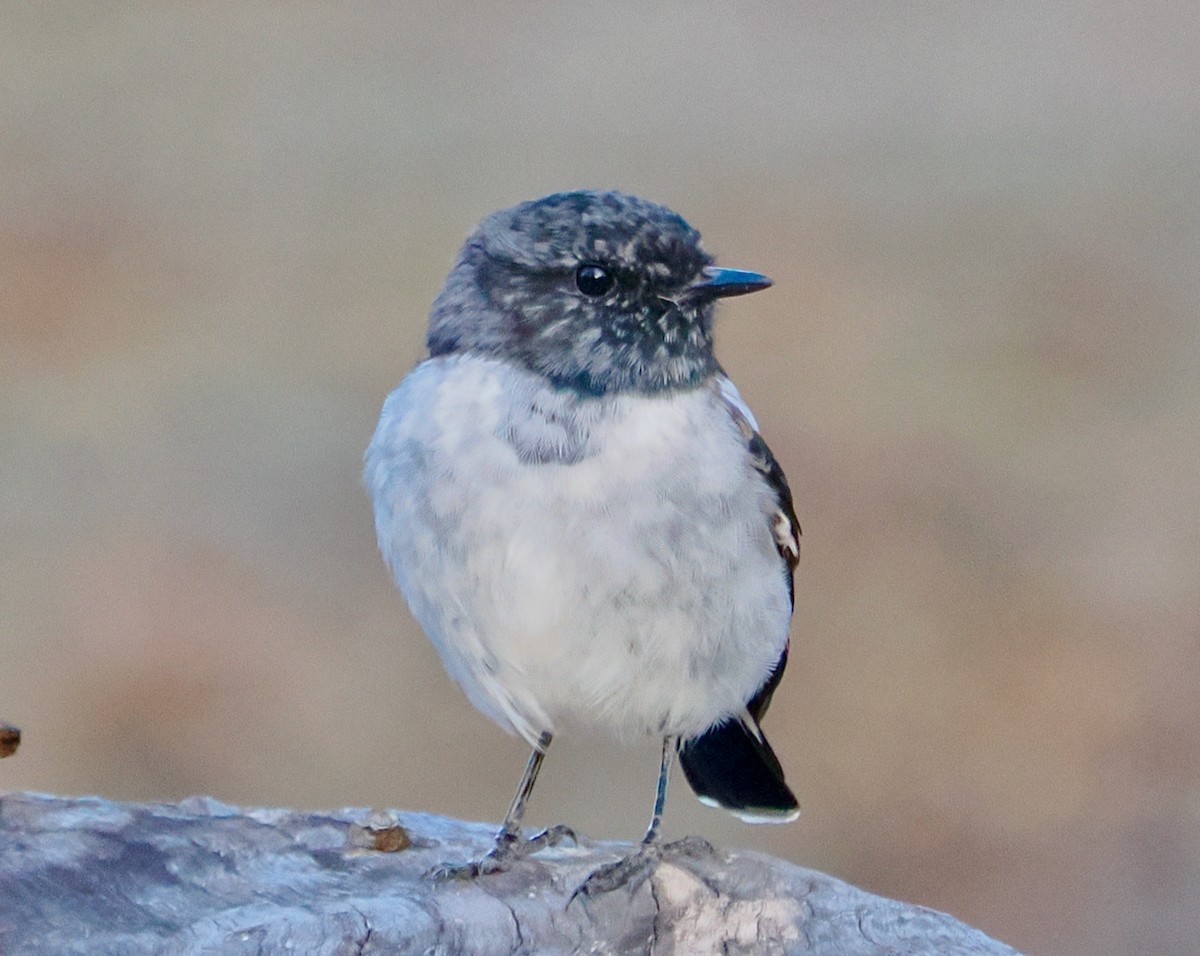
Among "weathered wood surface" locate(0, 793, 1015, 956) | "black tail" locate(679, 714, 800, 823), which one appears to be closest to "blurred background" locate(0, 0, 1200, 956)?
"black tail" locate(679, 714, 800, 823)

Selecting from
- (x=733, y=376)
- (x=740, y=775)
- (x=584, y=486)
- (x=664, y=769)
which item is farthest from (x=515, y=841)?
(x=733, y=376)

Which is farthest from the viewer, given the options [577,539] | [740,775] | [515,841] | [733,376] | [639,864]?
[733,376]

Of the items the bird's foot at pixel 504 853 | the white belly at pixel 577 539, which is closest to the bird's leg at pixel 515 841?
the bird's foot at pixel 504 853

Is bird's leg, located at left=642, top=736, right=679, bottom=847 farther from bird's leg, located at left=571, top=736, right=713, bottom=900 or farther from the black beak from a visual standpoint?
the black beak

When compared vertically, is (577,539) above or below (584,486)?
below

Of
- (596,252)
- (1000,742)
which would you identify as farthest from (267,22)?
(596,252)

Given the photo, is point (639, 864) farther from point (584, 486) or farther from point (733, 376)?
point (733, 376)

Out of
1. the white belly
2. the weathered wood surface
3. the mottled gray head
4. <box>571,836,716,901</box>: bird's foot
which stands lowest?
the weathered wood surface

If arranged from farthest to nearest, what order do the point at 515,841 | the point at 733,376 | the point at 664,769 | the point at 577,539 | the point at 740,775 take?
the point at 733,376, the point at 740,775, the point at 664,769, the point at 515,841, the point at 577,539
